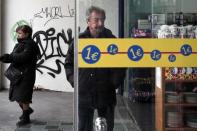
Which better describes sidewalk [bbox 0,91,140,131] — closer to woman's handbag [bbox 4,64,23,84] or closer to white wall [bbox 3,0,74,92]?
white wall [bbox 3,0,74,92]

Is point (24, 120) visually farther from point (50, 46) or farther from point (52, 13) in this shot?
point (52, 13)

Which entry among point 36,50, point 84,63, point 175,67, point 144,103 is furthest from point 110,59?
point 36,50

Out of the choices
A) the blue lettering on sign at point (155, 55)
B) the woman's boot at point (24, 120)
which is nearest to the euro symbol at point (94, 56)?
the blue lettering on sign at point (155, 55)

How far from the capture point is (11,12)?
1160 centimetres

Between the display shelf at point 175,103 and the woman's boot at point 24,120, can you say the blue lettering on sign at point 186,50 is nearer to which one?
the display shelf at point 175,103

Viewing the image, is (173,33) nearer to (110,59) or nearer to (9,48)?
(110,59)

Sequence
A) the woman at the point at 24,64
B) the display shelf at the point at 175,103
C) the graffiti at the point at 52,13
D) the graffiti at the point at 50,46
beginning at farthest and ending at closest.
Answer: the graffiti at the point at 50,46 → the graffiti at the point at 52,13 → the woman at the point at 24,64 → the display shelf at the point at 175,103

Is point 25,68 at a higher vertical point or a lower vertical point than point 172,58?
lower

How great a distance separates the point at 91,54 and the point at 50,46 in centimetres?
758

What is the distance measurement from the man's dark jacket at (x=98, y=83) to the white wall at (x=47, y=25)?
702 centimetres

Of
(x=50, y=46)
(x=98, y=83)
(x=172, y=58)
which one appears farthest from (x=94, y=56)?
(x=50, y=46)

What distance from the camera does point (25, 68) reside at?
24.0ft

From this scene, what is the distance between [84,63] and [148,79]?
820mm

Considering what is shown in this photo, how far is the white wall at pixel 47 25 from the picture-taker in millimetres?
11320
